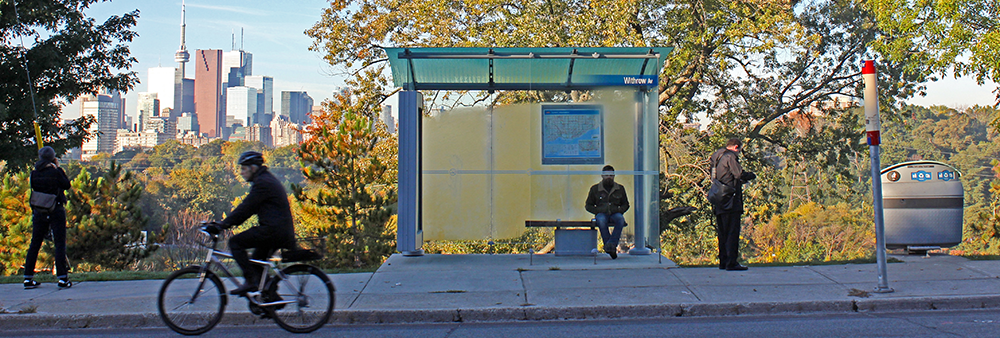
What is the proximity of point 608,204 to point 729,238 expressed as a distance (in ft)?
5.30

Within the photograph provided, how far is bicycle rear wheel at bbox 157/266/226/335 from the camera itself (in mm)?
5711

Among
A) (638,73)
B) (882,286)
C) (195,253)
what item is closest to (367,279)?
(638,73)

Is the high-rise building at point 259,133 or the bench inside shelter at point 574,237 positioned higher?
the high-rise building at point 259,133

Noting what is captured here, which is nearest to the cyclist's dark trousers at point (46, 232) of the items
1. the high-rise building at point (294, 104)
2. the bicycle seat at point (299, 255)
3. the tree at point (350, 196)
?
the bicycle seat at point (299, 255)

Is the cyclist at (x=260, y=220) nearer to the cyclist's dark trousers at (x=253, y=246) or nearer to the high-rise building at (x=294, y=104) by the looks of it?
the cyclist's dark trousers at (x=253, y=246)

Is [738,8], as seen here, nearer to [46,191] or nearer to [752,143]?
[752,143]

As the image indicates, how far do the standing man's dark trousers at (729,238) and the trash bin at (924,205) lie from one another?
221 cm

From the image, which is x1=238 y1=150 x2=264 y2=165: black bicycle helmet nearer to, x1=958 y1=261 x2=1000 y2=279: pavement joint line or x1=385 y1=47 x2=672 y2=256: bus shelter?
x1=385 y1=47 x2=672 y2=256: bus shelter

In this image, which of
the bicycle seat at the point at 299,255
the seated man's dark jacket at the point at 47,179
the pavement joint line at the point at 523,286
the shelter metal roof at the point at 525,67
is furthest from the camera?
the shelter metal roof at the point at 525,67

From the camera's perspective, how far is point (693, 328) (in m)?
5.88

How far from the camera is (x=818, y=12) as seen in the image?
1950 cm

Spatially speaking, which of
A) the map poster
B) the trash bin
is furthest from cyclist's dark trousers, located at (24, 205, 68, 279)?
the trash bin

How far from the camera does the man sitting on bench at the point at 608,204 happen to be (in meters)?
9.30

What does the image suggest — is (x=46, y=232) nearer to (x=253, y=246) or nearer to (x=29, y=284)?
(x=29, y=284)
